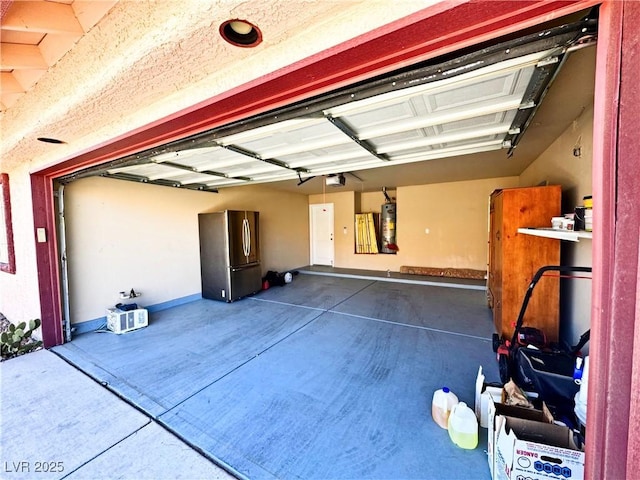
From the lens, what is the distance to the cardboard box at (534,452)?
1168mm

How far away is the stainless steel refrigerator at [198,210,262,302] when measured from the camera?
495 cm

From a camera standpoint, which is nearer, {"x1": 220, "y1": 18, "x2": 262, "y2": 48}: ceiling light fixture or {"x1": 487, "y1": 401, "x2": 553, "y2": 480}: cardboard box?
{"x1": 220, "y1": 18, "x2": 262, "y2": 48}: ceiling light fixture

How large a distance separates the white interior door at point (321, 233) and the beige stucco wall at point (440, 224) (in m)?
0.73

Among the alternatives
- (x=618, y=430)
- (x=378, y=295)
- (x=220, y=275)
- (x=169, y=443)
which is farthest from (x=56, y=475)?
(x=378, y=295)

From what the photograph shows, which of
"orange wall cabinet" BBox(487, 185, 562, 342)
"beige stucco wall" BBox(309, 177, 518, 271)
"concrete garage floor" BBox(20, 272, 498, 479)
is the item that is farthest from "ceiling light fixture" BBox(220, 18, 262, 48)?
"beige stucco wall" BBox(309, 177, 518, 271)

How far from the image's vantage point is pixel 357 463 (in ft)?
5.23

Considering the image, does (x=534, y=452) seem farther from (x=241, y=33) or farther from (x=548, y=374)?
(x=241, y=33)

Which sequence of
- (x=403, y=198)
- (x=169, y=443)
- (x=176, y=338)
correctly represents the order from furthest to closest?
(x=403, y=198) < (x=176, y=338) < (x=169, y=443)

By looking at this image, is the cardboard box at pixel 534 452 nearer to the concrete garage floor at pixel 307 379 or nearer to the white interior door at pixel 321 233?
the concrete garage floor at pixel 307 379

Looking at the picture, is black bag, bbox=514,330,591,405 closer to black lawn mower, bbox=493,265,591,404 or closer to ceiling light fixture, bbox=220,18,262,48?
black lawn mower, bbox=493,265,591,404

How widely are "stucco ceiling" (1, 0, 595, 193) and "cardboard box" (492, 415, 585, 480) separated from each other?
6.24 ft

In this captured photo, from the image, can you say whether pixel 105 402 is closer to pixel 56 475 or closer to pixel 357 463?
pixel 56 475

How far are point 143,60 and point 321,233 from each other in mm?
7471

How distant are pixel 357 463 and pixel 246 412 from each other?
0.94m
